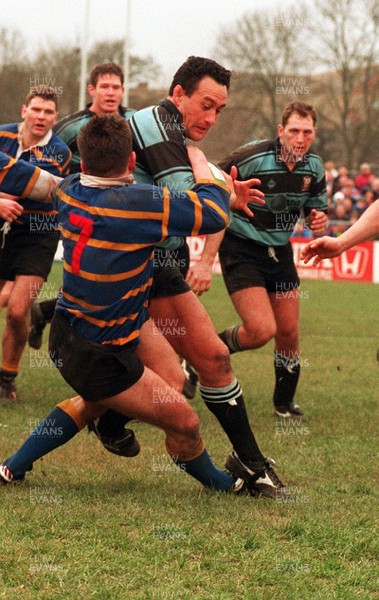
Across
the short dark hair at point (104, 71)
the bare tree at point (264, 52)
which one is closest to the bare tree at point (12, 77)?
the bare tree at point (264, 52)

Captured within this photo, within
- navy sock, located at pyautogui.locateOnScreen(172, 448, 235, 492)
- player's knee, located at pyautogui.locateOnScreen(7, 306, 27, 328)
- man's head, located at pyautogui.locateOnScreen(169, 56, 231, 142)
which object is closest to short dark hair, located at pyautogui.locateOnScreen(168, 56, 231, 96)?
man's head, located at pyautogui.locateOnScreen(169, 56, 231, 142)

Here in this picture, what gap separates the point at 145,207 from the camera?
4.54m

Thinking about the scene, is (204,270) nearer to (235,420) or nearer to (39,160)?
(235,420)

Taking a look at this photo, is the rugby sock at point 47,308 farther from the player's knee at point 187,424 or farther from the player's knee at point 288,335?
the player's knee at point 187,424

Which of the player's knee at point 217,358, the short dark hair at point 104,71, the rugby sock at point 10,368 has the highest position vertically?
the short dark hair at point 104,71

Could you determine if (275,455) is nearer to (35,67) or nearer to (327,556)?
(327,556)

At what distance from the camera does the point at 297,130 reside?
7.42m

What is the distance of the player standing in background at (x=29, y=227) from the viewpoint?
7723 millimetres

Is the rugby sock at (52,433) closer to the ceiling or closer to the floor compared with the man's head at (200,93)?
closer to the floor

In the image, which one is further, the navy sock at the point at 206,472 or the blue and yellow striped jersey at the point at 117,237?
the navy sock at the point at 206,472

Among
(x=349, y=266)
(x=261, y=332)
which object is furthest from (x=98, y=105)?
(x=349, y=266)

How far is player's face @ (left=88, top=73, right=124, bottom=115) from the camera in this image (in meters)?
8.48

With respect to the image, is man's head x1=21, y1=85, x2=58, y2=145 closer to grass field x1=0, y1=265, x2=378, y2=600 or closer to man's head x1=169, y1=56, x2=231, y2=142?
grass field x1=0, y1=265, x2=378, y2=600

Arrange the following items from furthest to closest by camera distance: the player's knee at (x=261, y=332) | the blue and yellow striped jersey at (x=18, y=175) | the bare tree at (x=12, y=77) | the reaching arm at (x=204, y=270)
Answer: the bare tree at (x=12, y=77)
the player's knee at (x=261, y=332)
the blue and yellow striped jersey at (x=18, y=175)
the reaching arm at (x=204, y=270)
